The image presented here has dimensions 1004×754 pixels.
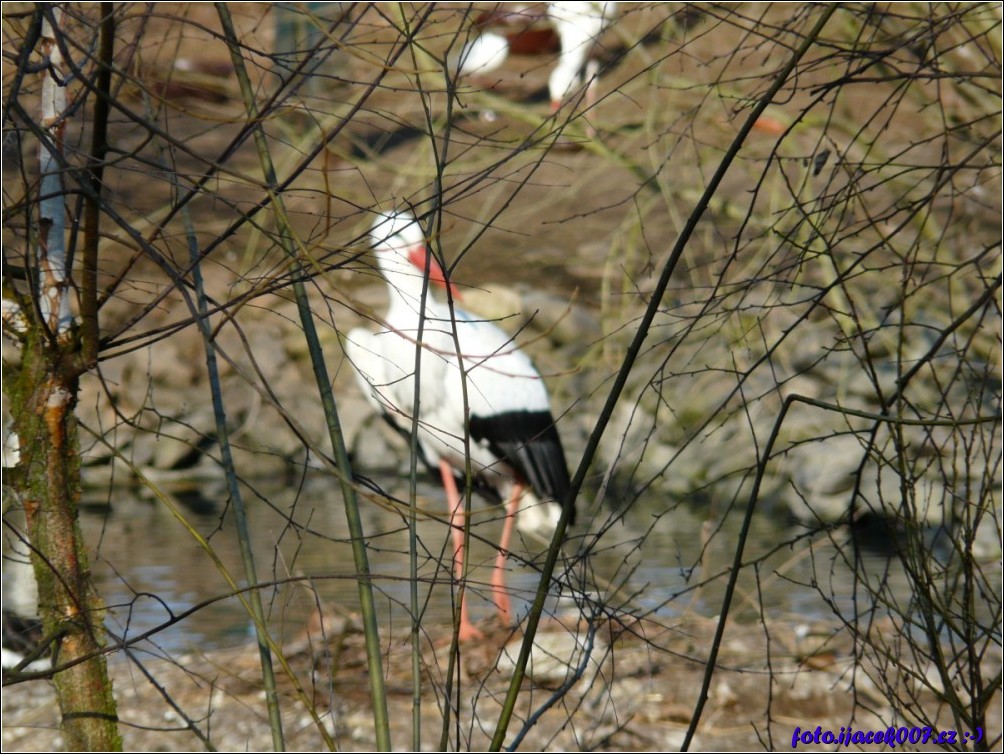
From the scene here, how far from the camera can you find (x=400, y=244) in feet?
18.2

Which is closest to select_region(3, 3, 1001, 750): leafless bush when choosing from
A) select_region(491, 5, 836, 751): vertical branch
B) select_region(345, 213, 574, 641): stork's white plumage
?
select_region(491, 5, 836, 751): vertical branch

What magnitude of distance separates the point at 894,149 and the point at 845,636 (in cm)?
590

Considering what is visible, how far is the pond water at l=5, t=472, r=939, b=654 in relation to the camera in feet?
15.8

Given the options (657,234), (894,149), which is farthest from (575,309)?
(894,149)

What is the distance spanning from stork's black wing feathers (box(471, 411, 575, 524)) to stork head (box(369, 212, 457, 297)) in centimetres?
75

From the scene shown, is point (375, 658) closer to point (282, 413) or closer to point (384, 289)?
point (282, 413)

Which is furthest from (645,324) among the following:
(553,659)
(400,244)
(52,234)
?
(400,244)

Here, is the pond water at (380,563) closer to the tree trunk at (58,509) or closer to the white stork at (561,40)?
the tree trunk at (58,509)

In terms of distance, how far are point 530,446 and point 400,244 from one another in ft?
3.57

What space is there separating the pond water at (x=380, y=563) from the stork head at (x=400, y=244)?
2.97ft

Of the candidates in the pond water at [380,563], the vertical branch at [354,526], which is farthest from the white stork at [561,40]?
the pond water at [380,563]

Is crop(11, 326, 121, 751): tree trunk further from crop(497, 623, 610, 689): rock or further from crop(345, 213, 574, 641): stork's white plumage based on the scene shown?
crop(345, 213, 574, 641): stork's white plumage

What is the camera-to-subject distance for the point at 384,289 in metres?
11.9

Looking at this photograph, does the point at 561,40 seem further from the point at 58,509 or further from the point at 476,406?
the point at 58,509
